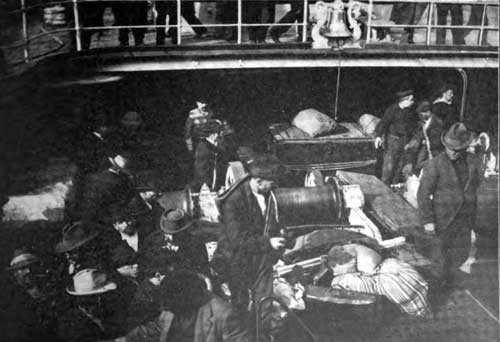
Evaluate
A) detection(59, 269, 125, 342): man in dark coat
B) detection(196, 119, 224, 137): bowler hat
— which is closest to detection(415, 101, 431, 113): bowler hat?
detection(196, 119, 224, 137): bowler hat

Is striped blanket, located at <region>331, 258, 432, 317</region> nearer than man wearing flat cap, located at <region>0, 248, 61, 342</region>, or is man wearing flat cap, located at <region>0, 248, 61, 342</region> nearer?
man wearing flat cap, located at <region>0, 248, 61, 342</region>

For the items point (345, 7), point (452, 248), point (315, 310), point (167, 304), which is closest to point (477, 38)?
point (345, 7)

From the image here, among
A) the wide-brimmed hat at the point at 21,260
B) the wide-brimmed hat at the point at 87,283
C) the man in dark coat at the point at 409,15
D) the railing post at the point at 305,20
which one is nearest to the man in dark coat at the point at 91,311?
the wide-brimmed hat at the point at 87,283

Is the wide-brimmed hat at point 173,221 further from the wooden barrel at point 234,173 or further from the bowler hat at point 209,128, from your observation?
the bowler hat at point 209,128

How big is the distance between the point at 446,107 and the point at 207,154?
2246 millimetres

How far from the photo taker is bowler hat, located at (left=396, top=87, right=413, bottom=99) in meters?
5.84

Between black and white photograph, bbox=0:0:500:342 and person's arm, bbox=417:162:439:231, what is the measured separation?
0.04 ft

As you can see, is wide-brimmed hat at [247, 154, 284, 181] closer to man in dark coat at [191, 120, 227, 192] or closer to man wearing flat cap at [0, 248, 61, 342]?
man in dark coat at [191, 120, 227, 192]

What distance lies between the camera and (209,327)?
577 cm

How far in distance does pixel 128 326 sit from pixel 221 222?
121cm

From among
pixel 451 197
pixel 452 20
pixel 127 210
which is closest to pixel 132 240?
pixel 127 210

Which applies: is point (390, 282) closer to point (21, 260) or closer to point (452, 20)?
point (452, 20)

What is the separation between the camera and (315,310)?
589 cm

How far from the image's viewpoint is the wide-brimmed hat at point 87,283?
217 inches
